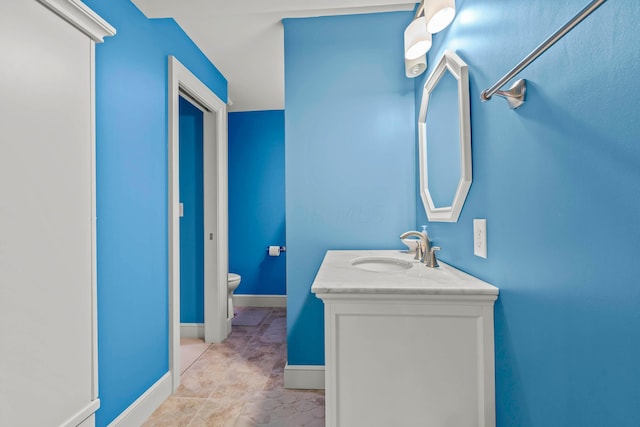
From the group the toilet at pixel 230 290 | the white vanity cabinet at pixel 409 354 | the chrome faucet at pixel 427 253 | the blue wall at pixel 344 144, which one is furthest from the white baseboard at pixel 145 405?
the chrome faucet at pixel 427 253

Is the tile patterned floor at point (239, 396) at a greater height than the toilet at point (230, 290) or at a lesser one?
lesser

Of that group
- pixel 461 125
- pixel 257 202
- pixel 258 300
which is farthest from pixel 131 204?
pixel 258 300

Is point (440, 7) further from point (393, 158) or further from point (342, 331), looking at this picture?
A: point (342, 331)

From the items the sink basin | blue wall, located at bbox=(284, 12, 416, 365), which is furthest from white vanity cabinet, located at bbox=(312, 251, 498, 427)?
blue wall, located at bbox=(284, 12, 416, 365)

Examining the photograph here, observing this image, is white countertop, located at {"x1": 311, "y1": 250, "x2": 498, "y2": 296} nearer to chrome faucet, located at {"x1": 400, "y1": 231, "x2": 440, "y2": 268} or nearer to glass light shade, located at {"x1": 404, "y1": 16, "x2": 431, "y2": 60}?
chrome faucet, located at {"x1": 400, "y1": 231, "x2": 440, "y2": 268}

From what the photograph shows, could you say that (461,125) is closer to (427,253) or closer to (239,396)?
(427,253)

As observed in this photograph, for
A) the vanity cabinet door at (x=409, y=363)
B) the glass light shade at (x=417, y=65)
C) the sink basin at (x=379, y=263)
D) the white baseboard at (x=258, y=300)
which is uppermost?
the glass light shade at (x=417, y=65)

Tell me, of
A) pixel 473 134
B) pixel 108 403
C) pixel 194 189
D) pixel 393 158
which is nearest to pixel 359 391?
pixel 473 134

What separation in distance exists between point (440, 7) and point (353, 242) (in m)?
1.31

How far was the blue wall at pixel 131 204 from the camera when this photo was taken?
137cm

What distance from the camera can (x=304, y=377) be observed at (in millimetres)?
1905

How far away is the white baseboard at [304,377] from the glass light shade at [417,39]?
1942 mm

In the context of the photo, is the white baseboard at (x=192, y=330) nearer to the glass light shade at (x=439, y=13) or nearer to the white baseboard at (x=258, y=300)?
the white baseboard at (x=258, y=300)

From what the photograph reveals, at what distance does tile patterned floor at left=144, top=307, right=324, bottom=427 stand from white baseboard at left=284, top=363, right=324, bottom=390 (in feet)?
0.13
